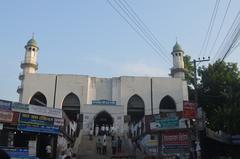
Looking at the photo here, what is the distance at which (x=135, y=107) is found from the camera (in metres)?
45.4

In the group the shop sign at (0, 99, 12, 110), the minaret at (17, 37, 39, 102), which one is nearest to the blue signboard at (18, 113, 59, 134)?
the shop sign at (0, 99, 12, 110)

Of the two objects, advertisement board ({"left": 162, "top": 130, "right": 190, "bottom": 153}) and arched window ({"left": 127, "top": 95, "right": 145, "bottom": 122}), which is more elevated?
arched window ({"left": 127, "top": 95, "right": 145, "bottom": 122})

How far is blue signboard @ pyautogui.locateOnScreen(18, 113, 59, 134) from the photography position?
68.0 ft

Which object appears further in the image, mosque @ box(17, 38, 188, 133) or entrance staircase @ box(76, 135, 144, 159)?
mosque @ box(17, 38, 188, 133)

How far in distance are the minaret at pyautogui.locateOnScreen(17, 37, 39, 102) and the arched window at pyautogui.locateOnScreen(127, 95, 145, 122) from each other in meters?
14.0

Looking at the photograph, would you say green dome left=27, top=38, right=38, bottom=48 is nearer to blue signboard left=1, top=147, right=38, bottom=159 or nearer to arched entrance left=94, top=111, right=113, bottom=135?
arched entrance left=94, top=111, right=113, bottom=135

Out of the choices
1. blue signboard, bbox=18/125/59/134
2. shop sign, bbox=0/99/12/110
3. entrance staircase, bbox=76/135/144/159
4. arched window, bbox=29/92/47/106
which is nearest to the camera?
shop sign, bbox=0/99/12/110

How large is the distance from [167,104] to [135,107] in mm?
4220

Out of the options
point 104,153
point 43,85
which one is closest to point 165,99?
point 43,85

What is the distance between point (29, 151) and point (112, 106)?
22.7 metres

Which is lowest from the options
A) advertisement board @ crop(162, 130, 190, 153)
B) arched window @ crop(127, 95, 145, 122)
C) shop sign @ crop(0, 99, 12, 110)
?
advertisement board @ crop(162, 130, 190, 153)

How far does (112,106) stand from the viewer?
1631 inches

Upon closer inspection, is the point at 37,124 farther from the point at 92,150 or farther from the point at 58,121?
the point at 92,150

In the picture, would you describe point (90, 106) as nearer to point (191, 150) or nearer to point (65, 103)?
point (65, 103)
